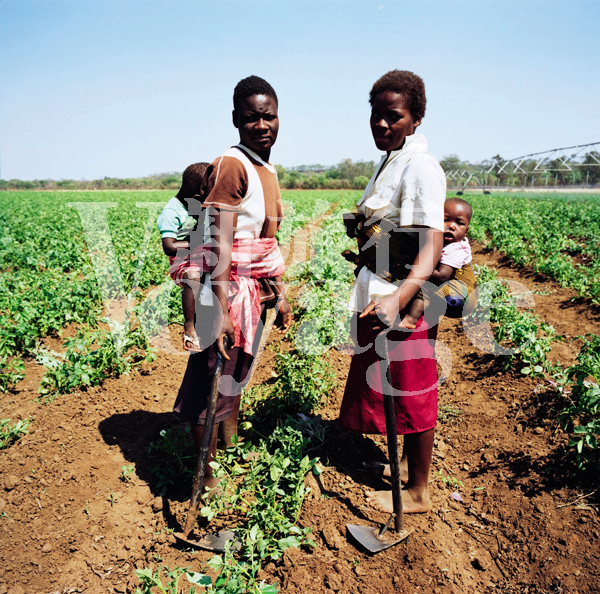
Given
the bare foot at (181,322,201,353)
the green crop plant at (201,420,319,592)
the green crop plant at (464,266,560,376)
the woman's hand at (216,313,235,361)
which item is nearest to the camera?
the green crop plant at (201,420,319,592)

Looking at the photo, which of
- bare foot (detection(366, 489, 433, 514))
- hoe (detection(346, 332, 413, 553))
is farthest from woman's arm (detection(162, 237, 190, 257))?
bare foot (detection(366, 489, 433, 514))

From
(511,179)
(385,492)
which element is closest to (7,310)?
(385,492)

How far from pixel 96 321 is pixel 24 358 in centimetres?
A: 91

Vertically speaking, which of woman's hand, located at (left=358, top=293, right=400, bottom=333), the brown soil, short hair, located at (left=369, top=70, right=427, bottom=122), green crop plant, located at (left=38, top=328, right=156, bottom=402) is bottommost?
the brown soil

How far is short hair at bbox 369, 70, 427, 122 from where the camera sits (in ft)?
5.76

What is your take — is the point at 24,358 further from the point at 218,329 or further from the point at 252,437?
the point at 218,329

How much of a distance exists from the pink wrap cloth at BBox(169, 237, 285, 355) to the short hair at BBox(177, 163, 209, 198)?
70 centimetres

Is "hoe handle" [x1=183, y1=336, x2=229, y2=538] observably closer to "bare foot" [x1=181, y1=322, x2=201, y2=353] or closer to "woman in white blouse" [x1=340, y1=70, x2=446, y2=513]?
"bare foot" [x1=181, y1=322, x2=201, y2=353]

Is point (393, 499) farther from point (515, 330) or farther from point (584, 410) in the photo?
point (515, 330)

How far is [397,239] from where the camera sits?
73.7 inches

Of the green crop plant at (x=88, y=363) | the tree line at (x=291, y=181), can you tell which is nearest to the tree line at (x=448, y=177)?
the tree line at (x=291, y=181)

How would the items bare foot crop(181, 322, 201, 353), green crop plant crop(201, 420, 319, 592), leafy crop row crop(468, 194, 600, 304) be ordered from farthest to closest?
leafy crop row crop(468, 194, 600, 304), bare foot crop(181, 322, 201, 353), green crop plant crop(201, 420, 319, 592)

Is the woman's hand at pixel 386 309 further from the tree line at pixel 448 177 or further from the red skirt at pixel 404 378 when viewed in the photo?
the tree line at pixel 448 177

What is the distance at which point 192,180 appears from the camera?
2.78m
